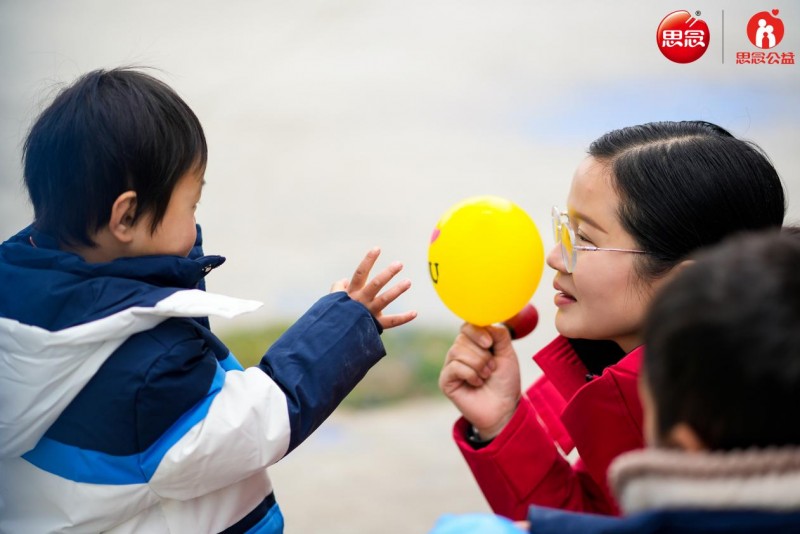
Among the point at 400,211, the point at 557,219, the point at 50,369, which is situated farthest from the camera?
the point at 400,211

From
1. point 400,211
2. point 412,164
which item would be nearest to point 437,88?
point 412,164

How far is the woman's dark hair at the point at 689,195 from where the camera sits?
1.43 metres

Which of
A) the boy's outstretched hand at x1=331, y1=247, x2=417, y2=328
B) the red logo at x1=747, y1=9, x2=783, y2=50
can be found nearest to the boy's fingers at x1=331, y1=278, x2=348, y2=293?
the boy's outstretched hand at x1=331, y1=247, x2=417, y2=328

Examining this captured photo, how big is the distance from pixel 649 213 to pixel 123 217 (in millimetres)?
889

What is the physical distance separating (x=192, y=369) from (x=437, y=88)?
303cm

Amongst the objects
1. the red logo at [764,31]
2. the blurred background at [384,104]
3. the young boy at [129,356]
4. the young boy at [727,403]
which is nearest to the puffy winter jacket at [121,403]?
the young boy at [129,356]

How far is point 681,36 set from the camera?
2.92m

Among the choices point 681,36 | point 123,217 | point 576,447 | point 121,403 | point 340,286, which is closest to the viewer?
point 121,403

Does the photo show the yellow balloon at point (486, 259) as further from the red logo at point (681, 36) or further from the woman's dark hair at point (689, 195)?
the red logo at point (681, 36)

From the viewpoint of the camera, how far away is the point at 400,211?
381 cm

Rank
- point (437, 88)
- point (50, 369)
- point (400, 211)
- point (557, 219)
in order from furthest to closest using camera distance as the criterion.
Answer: point (437, 88)
point (400, 211)
point (557, 219)
point (50, 369)

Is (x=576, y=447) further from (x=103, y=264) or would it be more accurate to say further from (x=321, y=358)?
(x=103, y=264)

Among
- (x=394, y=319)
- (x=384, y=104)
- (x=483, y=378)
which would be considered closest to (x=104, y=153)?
(x=394, y=319)

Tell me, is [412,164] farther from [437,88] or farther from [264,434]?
[264,434]
